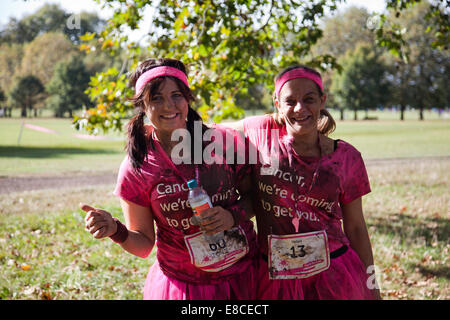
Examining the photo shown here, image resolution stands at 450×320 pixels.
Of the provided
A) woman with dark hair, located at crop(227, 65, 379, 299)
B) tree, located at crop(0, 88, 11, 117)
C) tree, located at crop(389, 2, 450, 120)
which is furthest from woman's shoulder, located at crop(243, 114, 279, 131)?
tree, located at crop(389, 2, 450, 120)

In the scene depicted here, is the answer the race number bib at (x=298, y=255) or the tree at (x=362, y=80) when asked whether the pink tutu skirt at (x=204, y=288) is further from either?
the tree at (x=362, y=80)

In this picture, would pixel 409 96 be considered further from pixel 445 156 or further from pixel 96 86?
pixel 96 86

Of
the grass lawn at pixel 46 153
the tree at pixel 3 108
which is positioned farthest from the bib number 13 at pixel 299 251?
the tree at pixel 3 108

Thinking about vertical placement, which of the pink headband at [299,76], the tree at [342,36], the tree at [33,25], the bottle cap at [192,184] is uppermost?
the tree at [342,36]

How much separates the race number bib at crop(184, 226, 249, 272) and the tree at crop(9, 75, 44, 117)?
14.5 meters

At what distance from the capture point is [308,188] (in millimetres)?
2125

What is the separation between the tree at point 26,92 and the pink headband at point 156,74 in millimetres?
14104

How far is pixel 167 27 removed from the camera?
16.2 ft

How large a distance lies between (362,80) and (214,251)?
48.5 meters

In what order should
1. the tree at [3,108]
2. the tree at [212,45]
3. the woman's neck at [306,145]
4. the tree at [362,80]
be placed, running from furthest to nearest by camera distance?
the tree at [362,80] < the tree at [3,108] < the tree at [212,45] < the woman's neck at [306,145]

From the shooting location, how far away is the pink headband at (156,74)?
2127 mm

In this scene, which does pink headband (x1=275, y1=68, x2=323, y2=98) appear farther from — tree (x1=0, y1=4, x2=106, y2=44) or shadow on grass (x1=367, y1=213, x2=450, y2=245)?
tree (x1=0, y1=4, x2=106, y2=44)

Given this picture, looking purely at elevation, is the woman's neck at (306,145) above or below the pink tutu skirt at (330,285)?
above

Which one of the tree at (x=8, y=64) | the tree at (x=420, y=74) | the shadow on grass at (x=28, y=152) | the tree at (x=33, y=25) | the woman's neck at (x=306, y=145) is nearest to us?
the woman's neck at (x=306, y=145)
